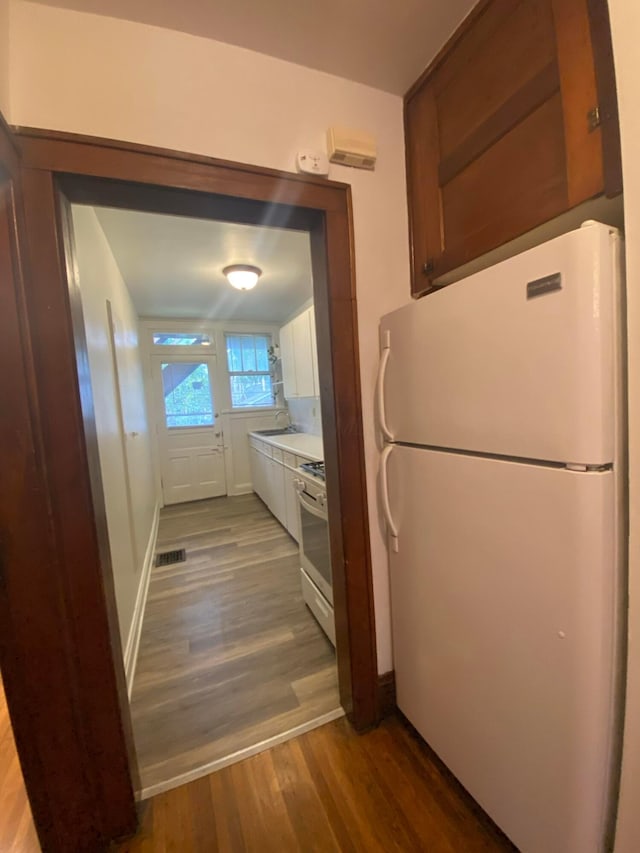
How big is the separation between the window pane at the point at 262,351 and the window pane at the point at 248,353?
0.07m

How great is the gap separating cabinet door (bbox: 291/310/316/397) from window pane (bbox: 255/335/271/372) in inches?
64.1

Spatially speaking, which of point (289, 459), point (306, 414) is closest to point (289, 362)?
point (306, 414)

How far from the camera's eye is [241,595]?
2.48 metres

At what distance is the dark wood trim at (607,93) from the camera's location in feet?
2.41

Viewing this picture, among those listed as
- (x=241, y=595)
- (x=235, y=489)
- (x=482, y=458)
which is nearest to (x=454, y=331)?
(x=482, y=458)

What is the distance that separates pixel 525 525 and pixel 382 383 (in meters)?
0.65

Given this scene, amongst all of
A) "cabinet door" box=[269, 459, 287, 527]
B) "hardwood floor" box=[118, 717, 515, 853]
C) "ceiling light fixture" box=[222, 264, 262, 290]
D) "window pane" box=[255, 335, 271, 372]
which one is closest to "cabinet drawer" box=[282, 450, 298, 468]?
"cabinet door" box=[269, 459, 287, 527]

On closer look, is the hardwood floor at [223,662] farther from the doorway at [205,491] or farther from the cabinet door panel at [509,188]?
the cabinet door panel at [509,188]

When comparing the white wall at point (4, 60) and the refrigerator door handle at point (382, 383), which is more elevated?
the white wall at point (4, 60)

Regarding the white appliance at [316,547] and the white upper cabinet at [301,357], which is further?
the white upper cabinet at [301,357]

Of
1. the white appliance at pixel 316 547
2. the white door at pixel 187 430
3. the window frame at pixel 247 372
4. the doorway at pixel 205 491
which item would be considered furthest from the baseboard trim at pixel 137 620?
the window frame at pixel 247 372

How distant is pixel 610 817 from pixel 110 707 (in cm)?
133

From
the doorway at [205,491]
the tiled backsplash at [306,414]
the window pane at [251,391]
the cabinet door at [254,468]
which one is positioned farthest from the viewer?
the window pane at [251,391]

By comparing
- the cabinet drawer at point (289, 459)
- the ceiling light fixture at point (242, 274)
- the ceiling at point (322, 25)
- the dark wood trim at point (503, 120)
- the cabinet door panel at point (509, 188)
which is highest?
the ceiling at point (322, 25)
